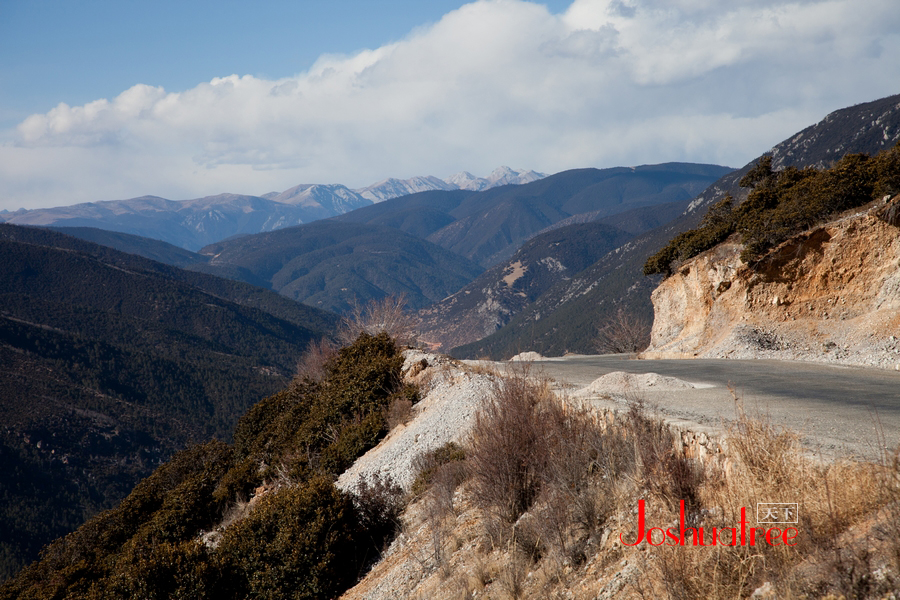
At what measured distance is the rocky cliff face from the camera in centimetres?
1323

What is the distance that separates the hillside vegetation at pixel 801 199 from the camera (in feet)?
50.4

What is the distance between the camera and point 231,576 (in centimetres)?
732

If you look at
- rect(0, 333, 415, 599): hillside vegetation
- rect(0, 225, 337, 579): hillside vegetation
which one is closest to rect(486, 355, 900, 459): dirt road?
rect(0, 333, 415, 599): hillside vegetation

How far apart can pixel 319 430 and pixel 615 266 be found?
140 m

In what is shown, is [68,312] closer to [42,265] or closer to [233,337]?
[233,337]

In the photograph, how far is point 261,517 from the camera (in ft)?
25.3

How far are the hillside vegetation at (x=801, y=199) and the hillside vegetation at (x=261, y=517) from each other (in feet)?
42.7

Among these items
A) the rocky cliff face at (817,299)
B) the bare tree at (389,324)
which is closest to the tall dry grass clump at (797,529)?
the rocky cliff face at (817,299)

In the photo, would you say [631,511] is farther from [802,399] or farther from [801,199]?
[801,199]

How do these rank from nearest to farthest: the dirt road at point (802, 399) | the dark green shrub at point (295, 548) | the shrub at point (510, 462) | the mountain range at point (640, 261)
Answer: the dirt road at point (802, 399) → the shrub at point (510, 462) → the dark green shrub at point (295, 548) → the mountain range at point (640, 261)

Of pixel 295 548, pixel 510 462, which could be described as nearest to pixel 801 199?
pixel 510 462

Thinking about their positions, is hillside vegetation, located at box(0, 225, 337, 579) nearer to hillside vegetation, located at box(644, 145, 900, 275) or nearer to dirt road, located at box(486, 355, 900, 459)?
dirt road, located at box(486, 355, 900, 459)

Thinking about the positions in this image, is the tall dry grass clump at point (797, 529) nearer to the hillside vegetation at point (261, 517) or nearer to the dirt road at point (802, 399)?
the dirt road at point (802, 399)

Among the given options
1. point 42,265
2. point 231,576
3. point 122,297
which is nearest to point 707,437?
point 231,576
